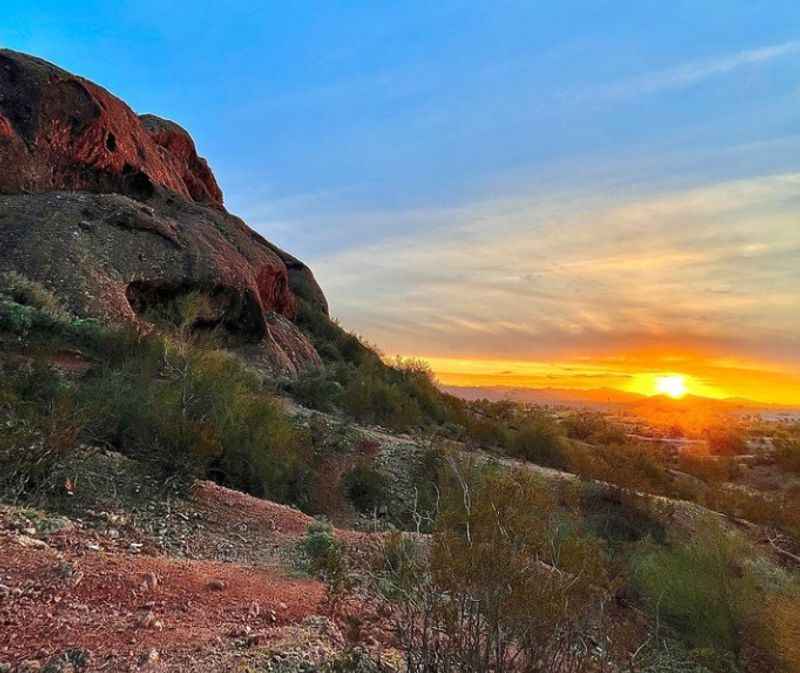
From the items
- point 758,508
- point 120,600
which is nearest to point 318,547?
point 120,600

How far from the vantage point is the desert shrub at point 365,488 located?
37.2 ft

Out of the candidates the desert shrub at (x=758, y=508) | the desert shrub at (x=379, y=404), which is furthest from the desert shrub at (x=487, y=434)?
the desert shrub at (x=758, y=508)

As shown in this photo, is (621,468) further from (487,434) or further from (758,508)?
(487,434)

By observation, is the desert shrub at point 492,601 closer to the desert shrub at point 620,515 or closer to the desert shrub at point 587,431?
the desert shrub at point 620,515

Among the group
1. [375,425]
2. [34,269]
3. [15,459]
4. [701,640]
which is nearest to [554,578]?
[701,640]

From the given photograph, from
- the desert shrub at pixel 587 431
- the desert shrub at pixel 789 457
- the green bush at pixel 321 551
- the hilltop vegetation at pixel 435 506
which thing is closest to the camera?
the hilltop vegetation at pixel 435 506

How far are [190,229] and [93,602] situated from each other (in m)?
18.4

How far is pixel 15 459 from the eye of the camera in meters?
6.16

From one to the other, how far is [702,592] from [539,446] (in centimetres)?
1332

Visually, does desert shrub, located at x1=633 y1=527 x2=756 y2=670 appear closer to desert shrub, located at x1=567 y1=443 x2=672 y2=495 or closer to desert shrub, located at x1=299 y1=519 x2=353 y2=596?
desert shrub, located at x1=299 y1=519 x2=353 y2=596

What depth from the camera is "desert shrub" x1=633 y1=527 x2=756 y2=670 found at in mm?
6562

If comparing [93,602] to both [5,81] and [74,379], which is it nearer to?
[74,379]

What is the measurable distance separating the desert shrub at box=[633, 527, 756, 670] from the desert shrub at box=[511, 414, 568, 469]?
36.7ft

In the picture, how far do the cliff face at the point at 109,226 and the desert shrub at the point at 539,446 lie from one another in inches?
315
